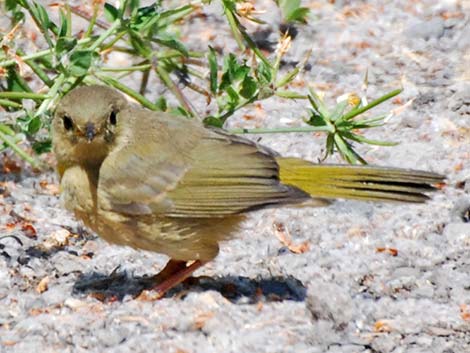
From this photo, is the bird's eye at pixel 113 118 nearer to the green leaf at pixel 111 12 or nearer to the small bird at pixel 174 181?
the small bird at pixel 174 181

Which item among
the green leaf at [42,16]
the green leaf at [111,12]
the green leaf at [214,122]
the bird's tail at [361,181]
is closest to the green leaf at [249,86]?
the green leaf at [214,122]

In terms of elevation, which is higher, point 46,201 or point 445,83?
point 445,83

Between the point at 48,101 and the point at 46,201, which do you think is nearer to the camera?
the point at 48,101

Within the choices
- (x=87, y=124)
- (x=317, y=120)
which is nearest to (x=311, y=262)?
(x=317, y=120)

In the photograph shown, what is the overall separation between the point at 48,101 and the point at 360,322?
1.65 meters

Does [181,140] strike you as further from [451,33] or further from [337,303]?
[451,33]

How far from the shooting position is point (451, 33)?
24.0ft

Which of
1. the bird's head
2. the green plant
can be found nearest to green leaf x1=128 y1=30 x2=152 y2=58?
the green plant

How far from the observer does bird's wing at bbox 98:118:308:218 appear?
5.06 metres

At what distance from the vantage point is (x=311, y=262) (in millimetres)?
5418

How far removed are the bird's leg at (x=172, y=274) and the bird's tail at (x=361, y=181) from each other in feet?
1.78

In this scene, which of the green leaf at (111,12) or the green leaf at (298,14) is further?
the green leaf at (298,14)

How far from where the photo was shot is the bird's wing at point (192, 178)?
16.6 ft

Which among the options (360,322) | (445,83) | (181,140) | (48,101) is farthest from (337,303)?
(445,83)
